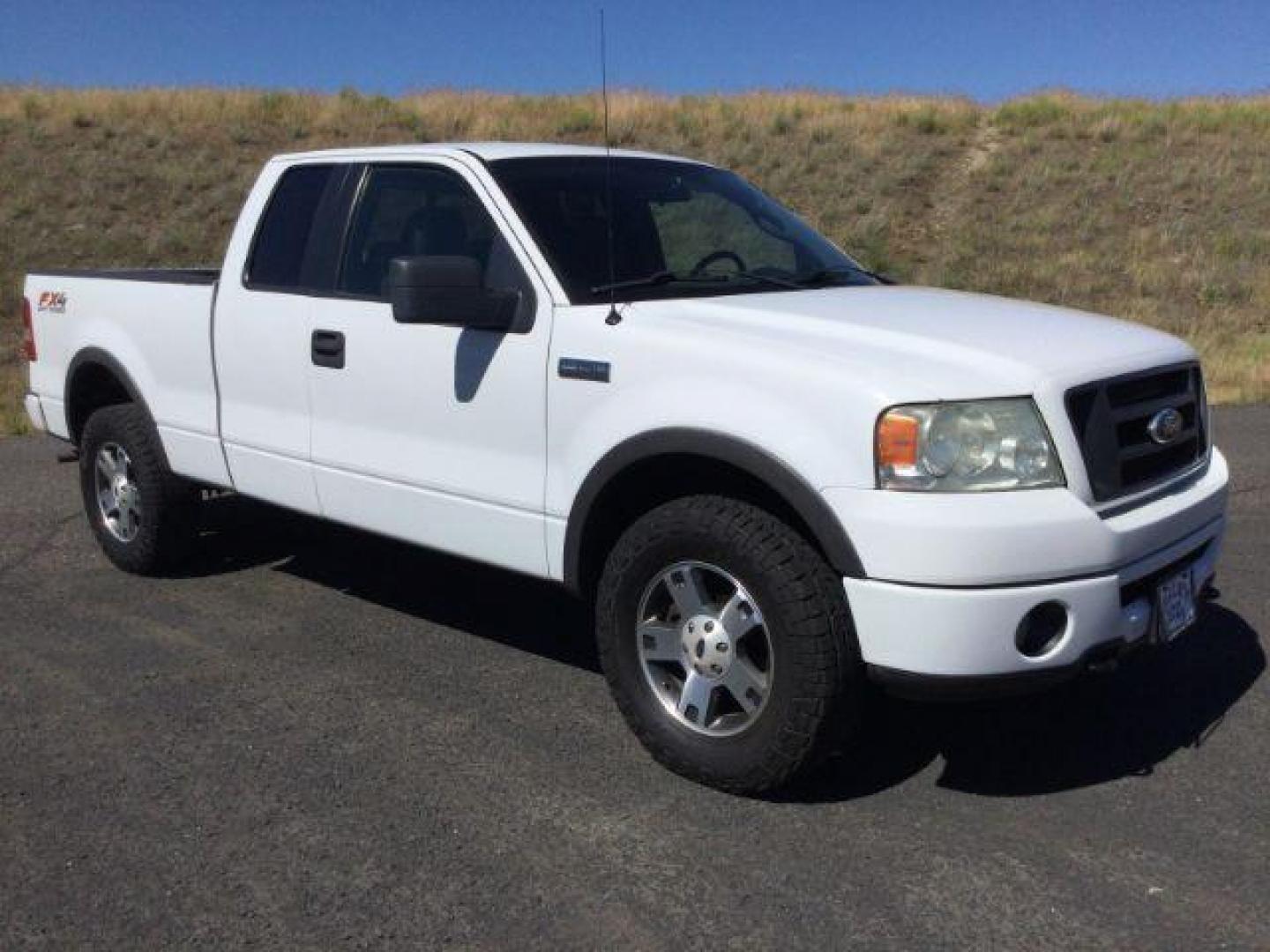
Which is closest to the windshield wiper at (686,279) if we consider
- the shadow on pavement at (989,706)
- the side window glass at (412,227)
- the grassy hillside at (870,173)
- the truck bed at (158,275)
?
the side window glass at (412,227)

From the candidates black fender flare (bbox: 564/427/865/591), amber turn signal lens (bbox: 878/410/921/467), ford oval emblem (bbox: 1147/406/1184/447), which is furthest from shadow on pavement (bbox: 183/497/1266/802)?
amber turn signal lens (bbox: 878/410/921/467)

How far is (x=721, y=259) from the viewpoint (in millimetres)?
4988

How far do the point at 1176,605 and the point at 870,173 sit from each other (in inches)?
951

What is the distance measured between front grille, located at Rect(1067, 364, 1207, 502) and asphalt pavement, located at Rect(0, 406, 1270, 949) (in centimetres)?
73

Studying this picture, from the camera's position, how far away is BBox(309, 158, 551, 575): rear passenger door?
4449 millimetres

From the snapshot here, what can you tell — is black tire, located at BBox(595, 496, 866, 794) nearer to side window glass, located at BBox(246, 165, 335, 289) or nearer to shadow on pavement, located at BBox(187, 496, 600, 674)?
shadow on pavement, located at BBox(187, 496, 600, 674)

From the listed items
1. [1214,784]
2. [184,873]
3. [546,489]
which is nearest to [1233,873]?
[1214,784]

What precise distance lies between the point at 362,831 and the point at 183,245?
20271 mm

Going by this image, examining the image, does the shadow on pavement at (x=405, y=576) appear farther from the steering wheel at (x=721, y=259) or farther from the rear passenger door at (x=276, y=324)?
the steering wheel at (x=721, y=259)

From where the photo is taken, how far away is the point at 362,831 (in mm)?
3811

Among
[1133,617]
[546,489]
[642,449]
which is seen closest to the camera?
[1133,617]

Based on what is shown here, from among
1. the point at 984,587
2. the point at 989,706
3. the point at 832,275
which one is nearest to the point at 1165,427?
the point at 984,587

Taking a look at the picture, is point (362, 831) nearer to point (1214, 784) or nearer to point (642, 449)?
point (642, 449)

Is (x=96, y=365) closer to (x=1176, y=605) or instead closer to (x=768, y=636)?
(x=768, y=636)
